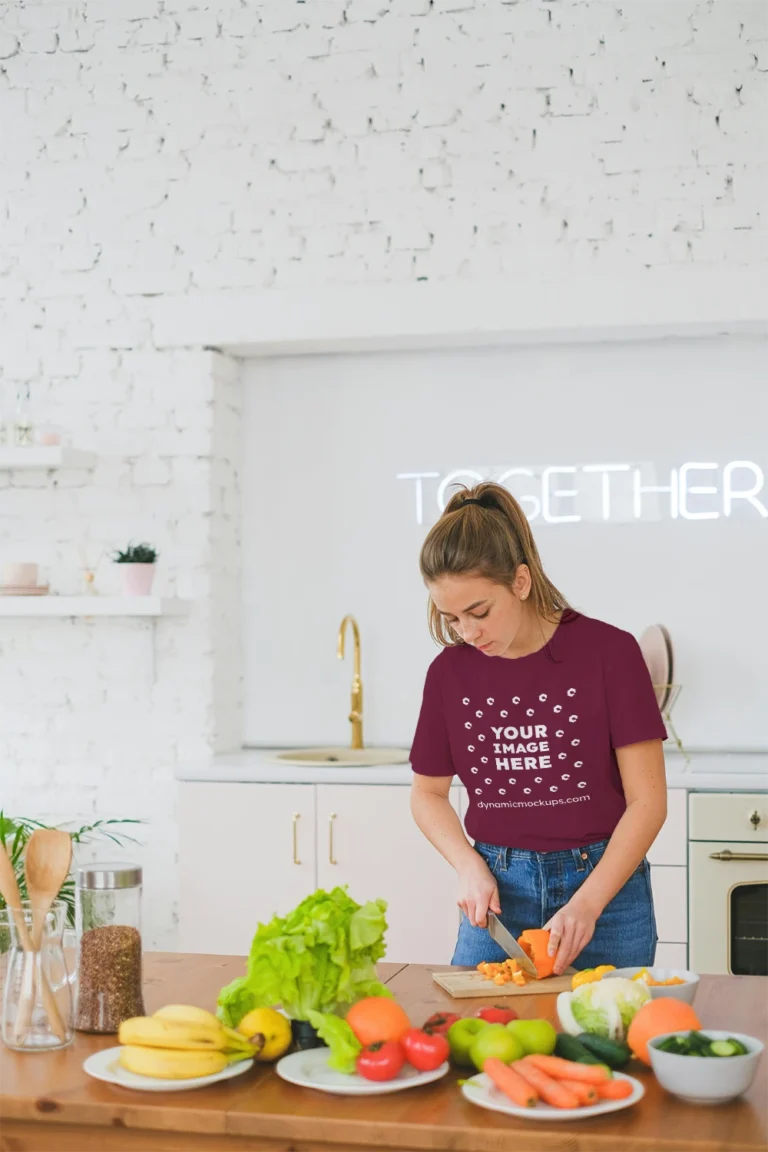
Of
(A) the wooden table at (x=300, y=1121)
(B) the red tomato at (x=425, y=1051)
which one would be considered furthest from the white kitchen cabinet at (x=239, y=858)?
(B) the red tomato at (x=425, y=1051)

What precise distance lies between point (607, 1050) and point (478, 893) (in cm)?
68

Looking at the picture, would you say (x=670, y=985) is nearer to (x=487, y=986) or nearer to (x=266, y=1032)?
(x=487, y=986)

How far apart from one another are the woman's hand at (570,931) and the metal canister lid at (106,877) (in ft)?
2.25

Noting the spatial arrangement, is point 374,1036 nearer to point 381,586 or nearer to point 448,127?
point 381,586

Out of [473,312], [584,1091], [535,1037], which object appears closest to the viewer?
[584,1091]

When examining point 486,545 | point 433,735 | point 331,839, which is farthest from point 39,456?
point 486,545

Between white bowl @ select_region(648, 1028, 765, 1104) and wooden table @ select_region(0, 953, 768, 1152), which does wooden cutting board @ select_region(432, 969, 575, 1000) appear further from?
white bowl @ select_region(648, 1028, 765, 1104)

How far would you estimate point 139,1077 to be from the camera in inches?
65.4

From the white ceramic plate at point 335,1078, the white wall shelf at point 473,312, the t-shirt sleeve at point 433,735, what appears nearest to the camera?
the white ceramic plate at point 335,1078

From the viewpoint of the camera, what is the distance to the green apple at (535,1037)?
64.9 inches

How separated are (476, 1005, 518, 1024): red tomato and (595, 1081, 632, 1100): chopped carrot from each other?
213 millimetres

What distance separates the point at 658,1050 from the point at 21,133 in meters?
3.99

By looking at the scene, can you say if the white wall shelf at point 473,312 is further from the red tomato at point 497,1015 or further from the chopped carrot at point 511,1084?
the chopped carrot at point 511,1084

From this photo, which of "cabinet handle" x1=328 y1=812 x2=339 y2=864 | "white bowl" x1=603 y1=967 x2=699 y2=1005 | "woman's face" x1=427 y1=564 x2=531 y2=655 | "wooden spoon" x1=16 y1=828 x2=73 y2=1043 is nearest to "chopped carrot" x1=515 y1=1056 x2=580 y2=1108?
"white bowl" x1=603 y1=967 x2=699 y2=1005
